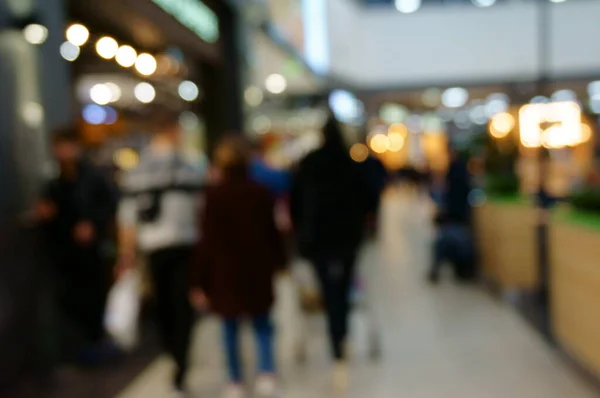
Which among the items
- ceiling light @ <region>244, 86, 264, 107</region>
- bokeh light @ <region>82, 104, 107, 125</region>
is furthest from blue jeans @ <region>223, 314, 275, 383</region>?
bokeh light @ <region>82, 104, 107, 125</region>

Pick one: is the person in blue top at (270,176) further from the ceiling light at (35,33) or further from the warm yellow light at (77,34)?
the ceiling light at (35,33)

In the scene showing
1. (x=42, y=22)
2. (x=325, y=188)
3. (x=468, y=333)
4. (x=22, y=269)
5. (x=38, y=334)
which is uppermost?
(x=42, y=22)

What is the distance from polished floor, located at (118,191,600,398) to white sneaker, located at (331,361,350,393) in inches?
2.1

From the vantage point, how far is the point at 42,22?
205 inches

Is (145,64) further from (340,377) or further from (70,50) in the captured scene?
(340,377)

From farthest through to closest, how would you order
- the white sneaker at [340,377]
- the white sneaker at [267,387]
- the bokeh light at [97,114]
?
1. the bokeh light at [97,114]
2. the white sneaker at [340,377]
3. the white sneaker at [267,387]

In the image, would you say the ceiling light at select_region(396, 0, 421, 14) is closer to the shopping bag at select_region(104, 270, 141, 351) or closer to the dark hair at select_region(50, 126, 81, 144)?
the dark hair at select_region(50, 126, 81, 144)

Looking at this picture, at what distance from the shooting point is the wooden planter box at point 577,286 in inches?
207

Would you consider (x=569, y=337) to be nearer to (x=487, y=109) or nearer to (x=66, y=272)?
(x=66, y=272)

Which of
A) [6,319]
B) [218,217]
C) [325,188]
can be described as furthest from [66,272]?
[325,188]

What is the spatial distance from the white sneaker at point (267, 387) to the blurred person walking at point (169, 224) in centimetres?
50

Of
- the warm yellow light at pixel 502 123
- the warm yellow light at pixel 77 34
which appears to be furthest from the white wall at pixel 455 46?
the warm yellow light at pixel 77 34

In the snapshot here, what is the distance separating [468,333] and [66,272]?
3.31m

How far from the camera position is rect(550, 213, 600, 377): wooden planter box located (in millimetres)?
5262
